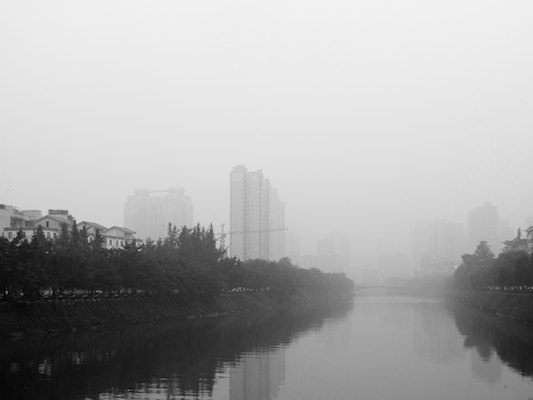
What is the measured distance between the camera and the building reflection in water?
2167cm

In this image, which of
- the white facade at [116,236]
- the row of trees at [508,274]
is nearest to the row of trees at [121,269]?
the white facade at [116,236]

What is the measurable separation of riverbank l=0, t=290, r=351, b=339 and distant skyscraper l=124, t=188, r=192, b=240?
78757 mm

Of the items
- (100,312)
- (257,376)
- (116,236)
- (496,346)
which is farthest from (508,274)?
(116,236)

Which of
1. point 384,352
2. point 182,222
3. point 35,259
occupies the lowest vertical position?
point 384,352

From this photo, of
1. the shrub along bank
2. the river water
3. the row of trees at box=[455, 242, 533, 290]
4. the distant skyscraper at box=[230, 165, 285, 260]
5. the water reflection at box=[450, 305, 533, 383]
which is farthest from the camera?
the distant skyscraper at box=[230, 165, 285, 260]

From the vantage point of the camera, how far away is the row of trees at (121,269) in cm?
4000

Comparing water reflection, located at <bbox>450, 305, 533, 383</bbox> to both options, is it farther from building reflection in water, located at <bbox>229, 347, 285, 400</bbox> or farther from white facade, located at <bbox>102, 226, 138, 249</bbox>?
white facade, located at <bbox>102, 226, 138, 249</bbox>

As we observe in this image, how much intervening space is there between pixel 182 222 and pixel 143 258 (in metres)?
98.9

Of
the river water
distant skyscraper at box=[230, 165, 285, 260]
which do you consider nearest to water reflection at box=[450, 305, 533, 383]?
the river water

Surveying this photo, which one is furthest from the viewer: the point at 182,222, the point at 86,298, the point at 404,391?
the point at 182,222

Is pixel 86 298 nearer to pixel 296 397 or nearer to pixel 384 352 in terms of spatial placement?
pixel 384 352

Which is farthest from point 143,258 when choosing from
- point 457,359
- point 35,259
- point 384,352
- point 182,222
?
point 182,222

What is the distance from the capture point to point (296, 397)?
21.3 meters

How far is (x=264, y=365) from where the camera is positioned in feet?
92.3
